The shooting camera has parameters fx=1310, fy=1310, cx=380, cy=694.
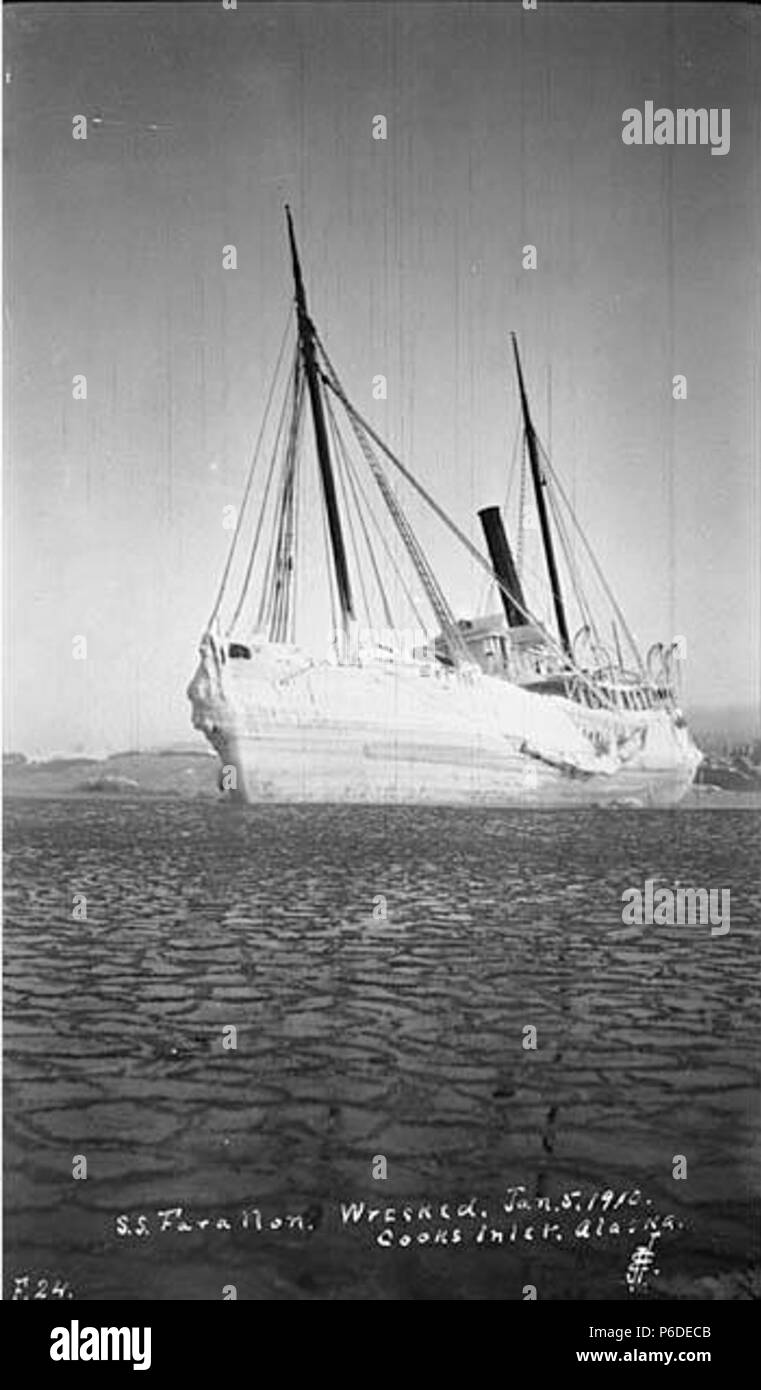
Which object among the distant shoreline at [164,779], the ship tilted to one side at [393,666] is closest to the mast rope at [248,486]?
the ship tilted to one side at [393,666]

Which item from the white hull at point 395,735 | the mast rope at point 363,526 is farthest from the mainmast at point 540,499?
the mast rope at point 363,526

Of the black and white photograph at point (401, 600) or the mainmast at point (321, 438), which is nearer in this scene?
the black and white photograph at point (401, 600)

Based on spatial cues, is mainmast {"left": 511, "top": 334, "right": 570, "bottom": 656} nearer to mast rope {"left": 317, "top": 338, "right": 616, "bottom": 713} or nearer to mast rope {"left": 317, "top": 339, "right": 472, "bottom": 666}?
mast rope {"left": 317, "top": 338, "right": 616, "bottom": 713}

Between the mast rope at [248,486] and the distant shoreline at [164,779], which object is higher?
the mast rope at [248,486]

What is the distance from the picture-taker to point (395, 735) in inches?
80.0

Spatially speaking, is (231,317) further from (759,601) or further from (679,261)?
(759,601)

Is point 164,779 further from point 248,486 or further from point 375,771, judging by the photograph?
point 248,486

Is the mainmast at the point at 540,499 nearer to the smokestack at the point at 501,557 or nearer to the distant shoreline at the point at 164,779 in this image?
the smokestack at the point at 501,557

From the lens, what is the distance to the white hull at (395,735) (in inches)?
79.9

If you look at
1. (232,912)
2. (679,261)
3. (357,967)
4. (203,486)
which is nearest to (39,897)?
(232,912)

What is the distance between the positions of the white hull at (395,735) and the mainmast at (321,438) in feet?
0.41

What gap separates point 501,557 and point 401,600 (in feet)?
0.56
